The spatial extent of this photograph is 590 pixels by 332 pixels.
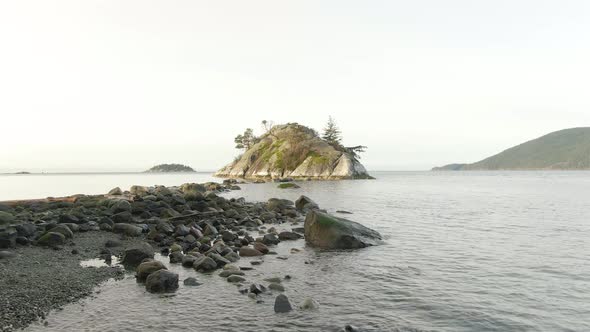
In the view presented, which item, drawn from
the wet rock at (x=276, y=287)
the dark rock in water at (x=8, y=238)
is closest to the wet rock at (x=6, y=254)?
the dark rock in water at (x=8, y=238)

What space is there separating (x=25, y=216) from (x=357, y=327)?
25141mm

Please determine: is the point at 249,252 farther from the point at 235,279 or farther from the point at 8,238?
the point at 8,238

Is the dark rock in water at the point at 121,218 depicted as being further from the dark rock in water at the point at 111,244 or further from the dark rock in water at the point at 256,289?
the dark rock in water at the point at 256,289

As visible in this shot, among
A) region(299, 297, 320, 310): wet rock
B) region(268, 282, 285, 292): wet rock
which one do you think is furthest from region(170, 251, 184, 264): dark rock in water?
region(299, 297, 320, 310): wet rock

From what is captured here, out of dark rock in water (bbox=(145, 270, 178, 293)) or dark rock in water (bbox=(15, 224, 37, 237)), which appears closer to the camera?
dark rock in water (bbox=(145, 270, 178, 293))

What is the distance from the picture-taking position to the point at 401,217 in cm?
3188

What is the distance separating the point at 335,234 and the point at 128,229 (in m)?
11.6

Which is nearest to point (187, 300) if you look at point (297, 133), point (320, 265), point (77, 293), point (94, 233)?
point (77, 293)

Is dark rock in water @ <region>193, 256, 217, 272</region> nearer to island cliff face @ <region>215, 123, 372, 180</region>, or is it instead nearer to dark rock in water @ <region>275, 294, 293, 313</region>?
dark rock in water @ <region>275, 294, 293, 313</region>

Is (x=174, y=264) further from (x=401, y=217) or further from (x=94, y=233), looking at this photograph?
(x=401, y=217)

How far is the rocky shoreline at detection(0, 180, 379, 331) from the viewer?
36.0ft

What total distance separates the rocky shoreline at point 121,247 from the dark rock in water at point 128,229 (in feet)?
0.18

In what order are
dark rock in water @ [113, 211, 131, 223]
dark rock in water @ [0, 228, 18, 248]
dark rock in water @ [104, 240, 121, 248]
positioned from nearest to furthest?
dark rock in water @ [0, 228, 18, 248] < dark rock in water @ [104, 240, 121, 248] < dark rock in water @ [113, 211, 131, 223]

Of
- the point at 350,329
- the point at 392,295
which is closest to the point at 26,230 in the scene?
the point at 350,329
